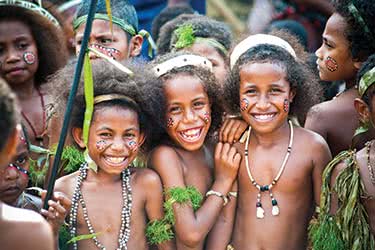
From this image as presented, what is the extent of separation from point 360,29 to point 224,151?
3.54 ft

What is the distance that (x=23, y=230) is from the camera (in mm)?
3396

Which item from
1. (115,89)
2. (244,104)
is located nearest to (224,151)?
(244,104)

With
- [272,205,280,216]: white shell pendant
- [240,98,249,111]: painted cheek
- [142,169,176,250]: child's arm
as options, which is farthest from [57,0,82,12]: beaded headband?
[272,205,280,216]: white shell pendant

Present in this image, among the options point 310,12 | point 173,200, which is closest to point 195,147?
point 173,200

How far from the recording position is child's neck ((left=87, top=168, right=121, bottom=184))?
187 inches

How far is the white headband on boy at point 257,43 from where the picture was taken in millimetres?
5023

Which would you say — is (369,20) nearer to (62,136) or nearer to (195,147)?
(195,147)

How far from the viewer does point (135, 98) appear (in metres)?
4.75

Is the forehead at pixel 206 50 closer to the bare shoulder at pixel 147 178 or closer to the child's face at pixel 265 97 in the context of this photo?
the child's face at pixel 265 97

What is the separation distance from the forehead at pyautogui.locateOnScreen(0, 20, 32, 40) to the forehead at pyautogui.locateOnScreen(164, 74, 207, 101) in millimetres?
1237

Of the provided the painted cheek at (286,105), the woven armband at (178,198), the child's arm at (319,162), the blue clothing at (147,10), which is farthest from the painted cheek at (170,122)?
the blue clothing at (147,10)

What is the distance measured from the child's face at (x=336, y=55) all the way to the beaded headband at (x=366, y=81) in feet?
1.93

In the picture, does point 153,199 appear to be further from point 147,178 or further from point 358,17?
point 358,17

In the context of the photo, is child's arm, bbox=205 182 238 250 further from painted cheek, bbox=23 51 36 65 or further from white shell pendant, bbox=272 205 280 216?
painted cheek, bbox=23 51 36 65
